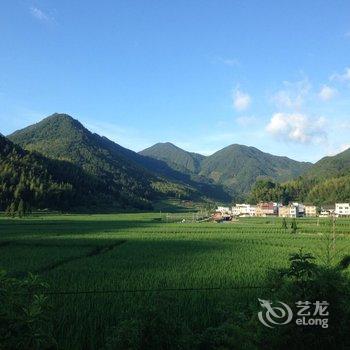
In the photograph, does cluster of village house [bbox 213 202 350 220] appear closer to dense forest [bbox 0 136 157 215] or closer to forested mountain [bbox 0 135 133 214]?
dense forest [bbox 0 136 157 215]

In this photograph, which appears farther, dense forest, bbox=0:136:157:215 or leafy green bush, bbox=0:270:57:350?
dense forest, bbox=0:136:157:215

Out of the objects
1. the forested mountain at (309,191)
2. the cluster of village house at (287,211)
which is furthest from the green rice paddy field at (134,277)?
the forested mountain at (309,191)

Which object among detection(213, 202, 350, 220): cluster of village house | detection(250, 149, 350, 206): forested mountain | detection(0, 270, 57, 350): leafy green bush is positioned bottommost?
detection(0, 270, 57, 350): leafy green bush

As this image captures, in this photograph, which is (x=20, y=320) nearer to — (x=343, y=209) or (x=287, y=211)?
(x=287, y=211)

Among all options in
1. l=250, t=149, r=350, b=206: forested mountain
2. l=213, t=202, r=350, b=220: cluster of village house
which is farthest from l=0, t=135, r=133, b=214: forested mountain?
l=250, t=149, r=350, b=206: forested mountain

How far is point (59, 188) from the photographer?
132500mm

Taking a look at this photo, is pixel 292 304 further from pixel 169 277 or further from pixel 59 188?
pixel 59 188

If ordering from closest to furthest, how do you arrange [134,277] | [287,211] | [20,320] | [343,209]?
[20,320] < [134,277] < [343,209] < [287,211]

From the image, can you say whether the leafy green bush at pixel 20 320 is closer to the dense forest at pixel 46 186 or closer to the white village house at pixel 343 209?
the dense forest at pixel 46 186

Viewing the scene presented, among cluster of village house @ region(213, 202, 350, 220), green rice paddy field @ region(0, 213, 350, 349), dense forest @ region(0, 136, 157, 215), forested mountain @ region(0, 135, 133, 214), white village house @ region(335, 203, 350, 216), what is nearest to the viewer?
green rice paddy field @ region(0, 213, 350, 349)

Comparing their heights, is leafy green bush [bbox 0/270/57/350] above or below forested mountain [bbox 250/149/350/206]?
below

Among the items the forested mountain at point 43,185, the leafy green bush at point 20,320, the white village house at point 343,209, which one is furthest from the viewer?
the white village house at point 343,209

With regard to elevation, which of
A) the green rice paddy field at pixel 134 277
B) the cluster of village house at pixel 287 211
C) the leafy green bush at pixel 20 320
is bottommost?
the green rice paddy field at pixel 134 277

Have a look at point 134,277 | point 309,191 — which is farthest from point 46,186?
point 309,191
